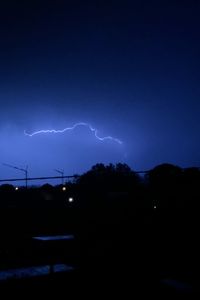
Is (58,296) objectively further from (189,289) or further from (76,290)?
(189,289)

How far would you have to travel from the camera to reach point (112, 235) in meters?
11.5

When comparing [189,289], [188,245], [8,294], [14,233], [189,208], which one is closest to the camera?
[189,289]

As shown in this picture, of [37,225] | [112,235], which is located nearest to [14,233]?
[37,225]

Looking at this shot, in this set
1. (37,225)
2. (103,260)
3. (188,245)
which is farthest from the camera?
(37,225)

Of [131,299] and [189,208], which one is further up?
[189,208]

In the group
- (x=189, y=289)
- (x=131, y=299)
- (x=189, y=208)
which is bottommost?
(x=131, y=299)

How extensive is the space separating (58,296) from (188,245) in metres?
4.59

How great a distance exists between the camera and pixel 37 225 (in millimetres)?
14023

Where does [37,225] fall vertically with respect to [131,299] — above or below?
above

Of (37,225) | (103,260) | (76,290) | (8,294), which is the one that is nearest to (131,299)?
(76,290)

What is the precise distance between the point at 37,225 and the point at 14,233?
5.02 feet

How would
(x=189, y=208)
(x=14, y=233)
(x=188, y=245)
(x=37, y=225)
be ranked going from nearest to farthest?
1. (x=188, y=245)
2. (x=189, y=208)
3. (x=14, y=233)
4. (x=37, y=225)

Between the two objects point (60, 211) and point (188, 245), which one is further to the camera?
point (60, 211)

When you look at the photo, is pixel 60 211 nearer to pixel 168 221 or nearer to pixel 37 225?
pixel 37 225
